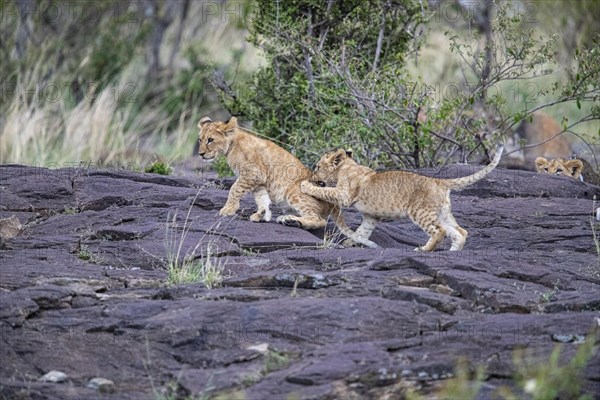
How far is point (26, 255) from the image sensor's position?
30.2ft

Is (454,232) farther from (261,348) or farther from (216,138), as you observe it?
(261,348)

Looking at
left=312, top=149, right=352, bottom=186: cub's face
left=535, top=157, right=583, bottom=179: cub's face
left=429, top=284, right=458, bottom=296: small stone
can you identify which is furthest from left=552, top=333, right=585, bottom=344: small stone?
left=535, top=157, right=583, bottom=179: cub's face

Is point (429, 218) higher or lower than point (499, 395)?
higher

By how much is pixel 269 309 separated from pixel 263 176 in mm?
3786

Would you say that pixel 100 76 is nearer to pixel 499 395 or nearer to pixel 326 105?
pixel 326 105

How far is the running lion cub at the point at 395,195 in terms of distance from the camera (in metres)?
10.2

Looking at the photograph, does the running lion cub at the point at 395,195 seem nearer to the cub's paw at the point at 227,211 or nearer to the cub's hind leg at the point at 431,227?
the cub's hind leg at the point at 431,227

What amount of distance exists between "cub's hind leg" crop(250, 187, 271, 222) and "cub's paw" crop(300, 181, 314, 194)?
17.8 inches

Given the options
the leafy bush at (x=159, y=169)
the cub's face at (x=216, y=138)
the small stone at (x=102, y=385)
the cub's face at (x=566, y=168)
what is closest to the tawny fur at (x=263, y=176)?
the cub's face at (x=216, y=138)

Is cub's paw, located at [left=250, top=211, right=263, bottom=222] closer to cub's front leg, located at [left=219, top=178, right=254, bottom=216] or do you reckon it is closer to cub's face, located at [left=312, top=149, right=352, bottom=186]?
cub's front leg, located at [left=219, top=178, right=254, bottom=216]

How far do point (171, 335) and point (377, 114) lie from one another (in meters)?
6.87

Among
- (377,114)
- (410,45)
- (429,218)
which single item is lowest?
(429,218)

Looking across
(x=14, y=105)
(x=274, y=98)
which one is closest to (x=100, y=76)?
(x=14, y=105)
